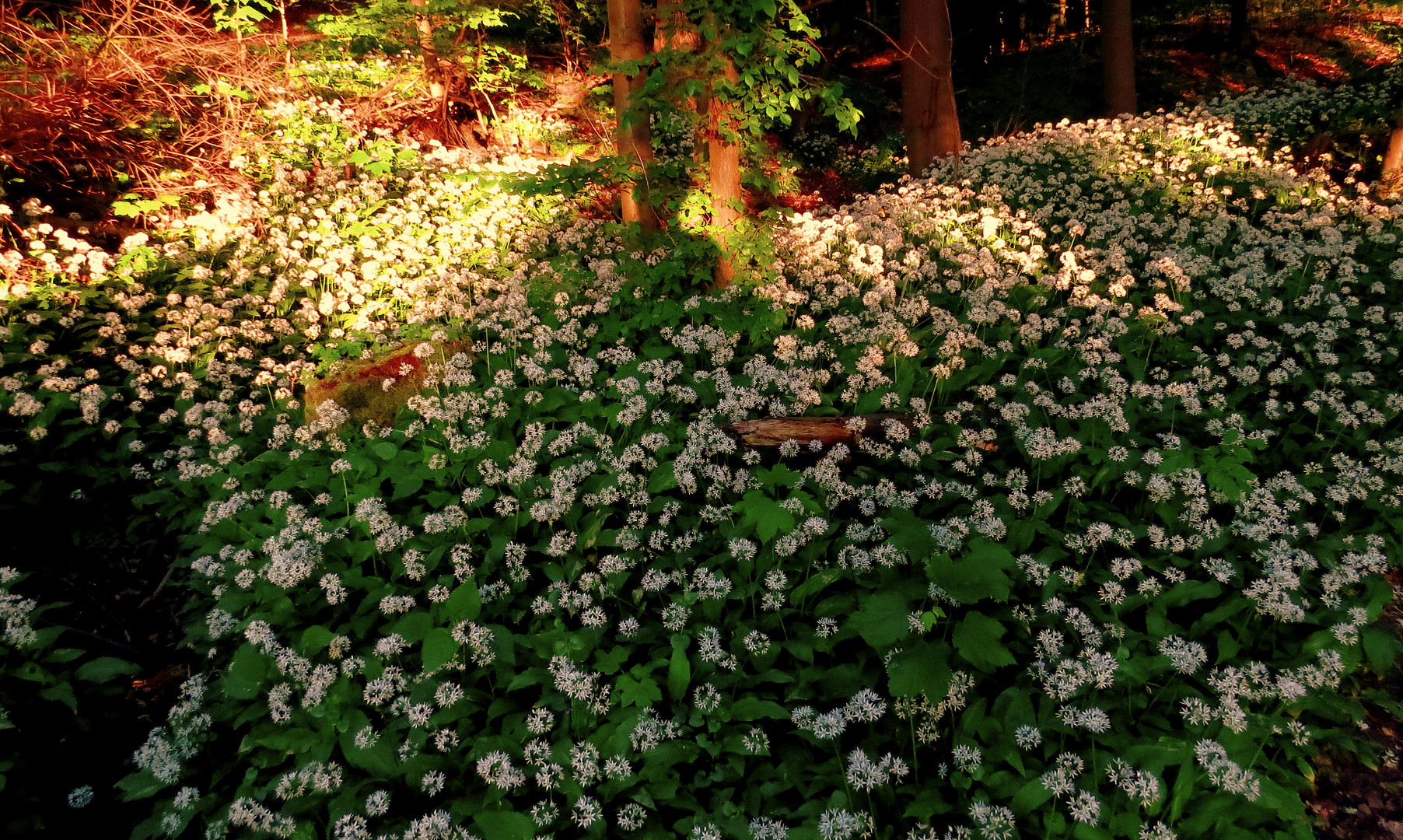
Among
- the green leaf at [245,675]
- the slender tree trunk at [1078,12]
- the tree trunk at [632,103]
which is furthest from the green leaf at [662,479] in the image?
the slender tree trunk at [1078,12]

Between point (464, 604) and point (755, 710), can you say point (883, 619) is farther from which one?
point (464, 604)

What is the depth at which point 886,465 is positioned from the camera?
A: 4.95 metres

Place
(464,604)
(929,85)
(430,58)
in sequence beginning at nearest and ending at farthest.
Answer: (464,604)
(430,58)
(929,85)

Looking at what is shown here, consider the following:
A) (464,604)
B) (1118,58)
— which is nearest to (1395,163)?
(1118,58)

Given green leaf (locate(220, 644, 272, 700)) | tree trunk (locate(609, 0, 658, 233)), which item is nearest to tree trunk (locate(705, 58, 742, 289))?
tree trunk (locate(609, 0, 658, 233))

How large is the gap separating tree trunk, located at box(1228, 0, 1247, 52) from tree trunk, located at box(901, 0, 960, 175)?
15.8m

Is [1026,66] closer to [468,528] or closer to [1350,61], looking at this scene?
[1350,61]

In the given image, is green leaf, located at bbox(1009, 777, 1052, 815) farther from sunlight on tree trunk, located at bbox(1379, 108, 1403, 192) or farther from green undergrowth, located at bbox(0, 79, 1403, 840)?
sunlight on tree trunk, located at bbox(1379, 108, 1403, 192)

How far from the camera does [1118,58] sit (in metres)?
14.7

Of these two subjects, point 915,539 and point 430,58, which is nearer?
point 915,539

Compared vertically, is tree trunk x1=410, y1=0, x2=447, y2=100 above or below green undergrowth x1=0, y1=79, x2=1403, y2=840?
above

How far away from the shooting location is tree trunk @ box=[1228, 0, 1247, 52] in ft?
67.8

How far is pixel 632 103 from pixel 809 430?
3.90 meters

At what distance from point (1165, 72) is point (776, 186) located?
20398 mm
